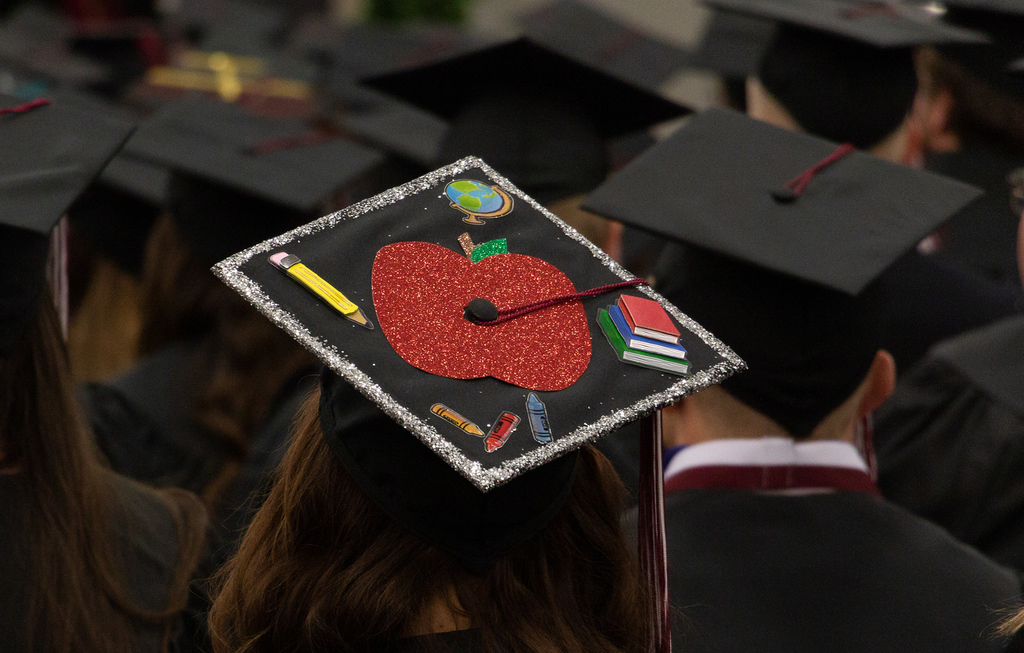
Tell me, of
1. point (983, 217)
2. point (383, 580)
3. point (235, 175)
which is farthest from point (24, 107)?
point (983, 217)

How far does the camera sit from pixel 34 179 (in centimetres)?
154

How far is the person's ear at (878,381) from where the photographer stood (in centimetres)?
180

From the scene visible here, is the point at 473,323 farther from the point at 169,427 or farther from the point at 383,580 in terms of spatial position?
the point at 169,427

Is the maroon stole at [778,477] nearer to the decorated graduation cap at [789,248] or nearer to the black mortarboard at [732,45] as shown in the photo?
the decorated graduation cap at [789,248]

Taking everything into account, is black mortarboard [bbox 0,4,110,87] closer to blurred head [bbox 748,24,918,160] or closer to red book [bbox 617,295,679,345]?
blurred head [bbox 748,24,918,160]

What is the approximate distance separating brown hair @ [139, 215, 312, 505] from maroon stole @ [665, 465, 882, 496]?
4.47ft

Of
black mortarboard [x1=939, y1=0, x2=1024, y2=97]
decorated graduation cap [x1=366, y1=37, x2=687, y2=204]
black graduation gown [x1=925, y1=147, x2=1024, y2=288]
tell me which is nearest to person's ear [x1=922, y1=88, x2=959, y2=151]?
black mortarboard [x1=939, y1=0, x2=1024, y2=97]

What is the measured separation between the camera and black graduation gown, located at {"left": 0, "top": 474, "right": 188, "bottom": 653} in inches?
58.8

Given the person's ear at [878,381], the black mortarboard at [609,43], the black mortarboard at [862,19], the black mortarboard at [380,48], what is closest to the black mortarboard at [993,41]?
the black mortarboard at [862,19]

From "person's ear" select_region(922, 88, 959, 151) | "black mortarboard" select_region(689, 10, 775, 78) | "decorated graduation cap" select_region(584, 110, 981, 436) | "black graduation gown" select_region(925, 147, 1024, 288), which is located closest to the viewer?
"decorated graduation cap" select_region(584, 110, 981, 436)

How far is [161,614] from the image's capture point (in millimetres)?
1686

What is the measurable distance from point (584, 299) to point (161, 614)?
0.97m

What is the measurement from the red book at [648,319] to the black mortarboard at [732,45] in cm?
296

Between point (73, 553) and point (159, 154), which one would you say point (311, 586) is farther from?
point (159, 154)
